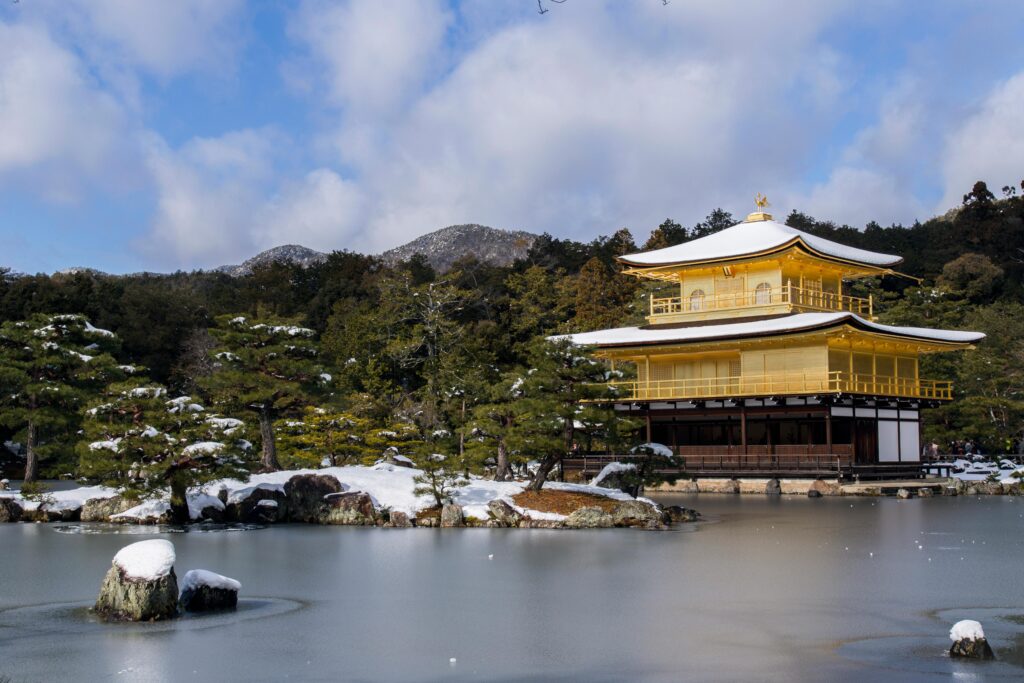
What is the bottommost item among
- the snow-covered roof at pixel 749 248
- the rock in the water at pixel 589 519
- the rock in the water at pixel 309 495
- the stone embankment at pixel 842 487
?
the stone embankment at pixel 842 487

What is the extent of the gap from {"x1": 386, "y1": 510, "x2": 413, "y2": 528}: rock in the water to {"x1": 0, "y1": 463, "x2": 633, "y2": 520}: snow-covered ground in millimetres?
126

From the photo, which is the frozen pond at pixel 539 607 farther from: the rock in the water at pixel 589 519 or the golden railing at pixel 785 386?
the golden railing at pixel 785 386

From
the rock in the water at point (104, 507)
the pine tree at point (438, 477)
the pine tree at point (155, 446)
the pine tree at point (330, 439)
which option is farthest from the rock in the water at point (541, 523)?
the pine tree at point (330, 439)

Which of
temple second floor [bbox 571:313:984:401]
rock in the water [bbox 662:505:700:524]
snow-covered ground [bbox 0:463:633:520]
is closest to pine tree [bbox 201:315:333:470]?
snow-covered ground [bbox 0:463:633:520]

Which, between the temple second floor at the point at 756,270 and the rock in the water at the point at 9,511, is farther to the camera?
the temple second floor at the point at 756,270

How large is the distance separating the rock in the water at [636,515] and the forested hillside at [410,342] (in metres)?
A: 2.09

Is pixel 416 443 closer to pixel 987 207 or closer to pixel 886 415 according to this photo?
pixel 886 415

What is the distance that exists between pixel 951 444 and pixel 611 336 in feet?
53.3

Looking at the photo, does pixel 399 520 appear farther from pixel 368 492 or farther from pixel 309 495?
pixel 309 495

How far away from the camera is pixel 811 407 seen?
33.8 meters

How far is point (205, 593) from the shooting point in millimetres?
11523

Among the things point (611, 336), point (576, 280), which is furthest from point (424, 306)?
point (576, 280)

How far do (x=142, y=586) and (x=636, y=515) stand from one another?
38.3 ft

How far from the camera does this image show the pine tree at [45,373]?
84.3ft
